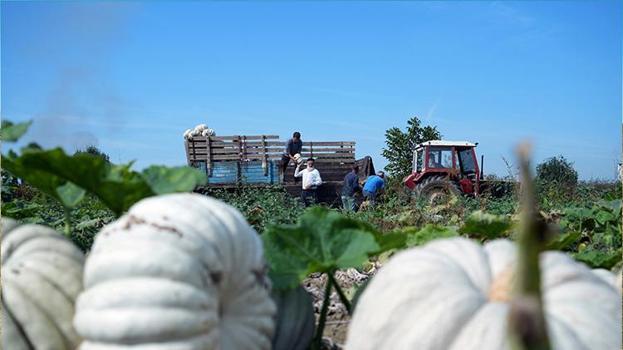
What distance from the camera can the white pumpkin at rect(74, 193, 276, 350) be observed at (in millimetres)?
1459

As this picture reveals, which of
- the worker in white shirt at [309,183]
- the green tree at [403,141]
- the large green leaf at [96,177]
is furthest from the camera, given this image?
the green tree at [403,141]

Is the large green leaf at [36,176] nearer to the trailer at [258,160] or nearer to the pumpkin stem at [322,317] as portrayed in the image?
the pumpkin stem at [322,317]

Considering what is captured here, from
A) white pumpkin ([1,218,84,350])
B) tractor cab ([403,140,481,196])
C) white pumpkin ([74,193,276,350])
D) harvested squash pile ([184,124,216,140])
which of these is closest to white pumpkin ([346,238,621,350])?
white pumpkin ([74,193,276,350])

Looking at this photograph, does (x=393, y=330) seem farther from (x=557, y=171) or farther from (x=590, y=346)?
(x=557, y=171)

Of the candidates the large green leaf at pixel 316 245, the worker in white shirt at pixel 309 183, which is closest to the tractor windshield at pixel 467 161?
the worker in white shirt at pixel 309 183

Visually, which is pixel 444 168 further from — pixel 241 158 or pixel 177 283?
pixel 177 283

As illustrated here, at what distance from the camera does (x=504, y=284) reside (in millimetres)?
1515

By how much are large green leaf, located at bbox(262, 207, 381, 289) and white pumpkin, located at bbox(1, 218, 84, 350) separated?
2.02 ft

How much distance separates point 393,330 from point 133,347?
2.04 ft

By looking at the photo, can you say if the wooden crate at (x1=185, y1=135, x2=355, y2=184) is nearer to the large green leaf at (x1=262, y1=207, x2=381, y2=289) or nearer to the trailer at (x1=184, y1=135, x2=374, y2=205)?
the trailer at (x1=184, y1=135, x2=374, y2=205)

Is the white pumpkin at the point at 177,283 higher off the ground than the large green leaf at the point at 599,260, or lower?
higher

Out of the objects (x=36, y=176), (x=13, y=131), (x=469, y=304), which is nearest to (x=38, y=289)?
(x=36, y=176)

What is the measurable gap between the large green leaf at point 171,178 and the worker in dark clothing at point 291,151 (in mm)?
16664

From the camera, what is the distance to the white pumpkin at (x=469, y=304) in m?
1.43
